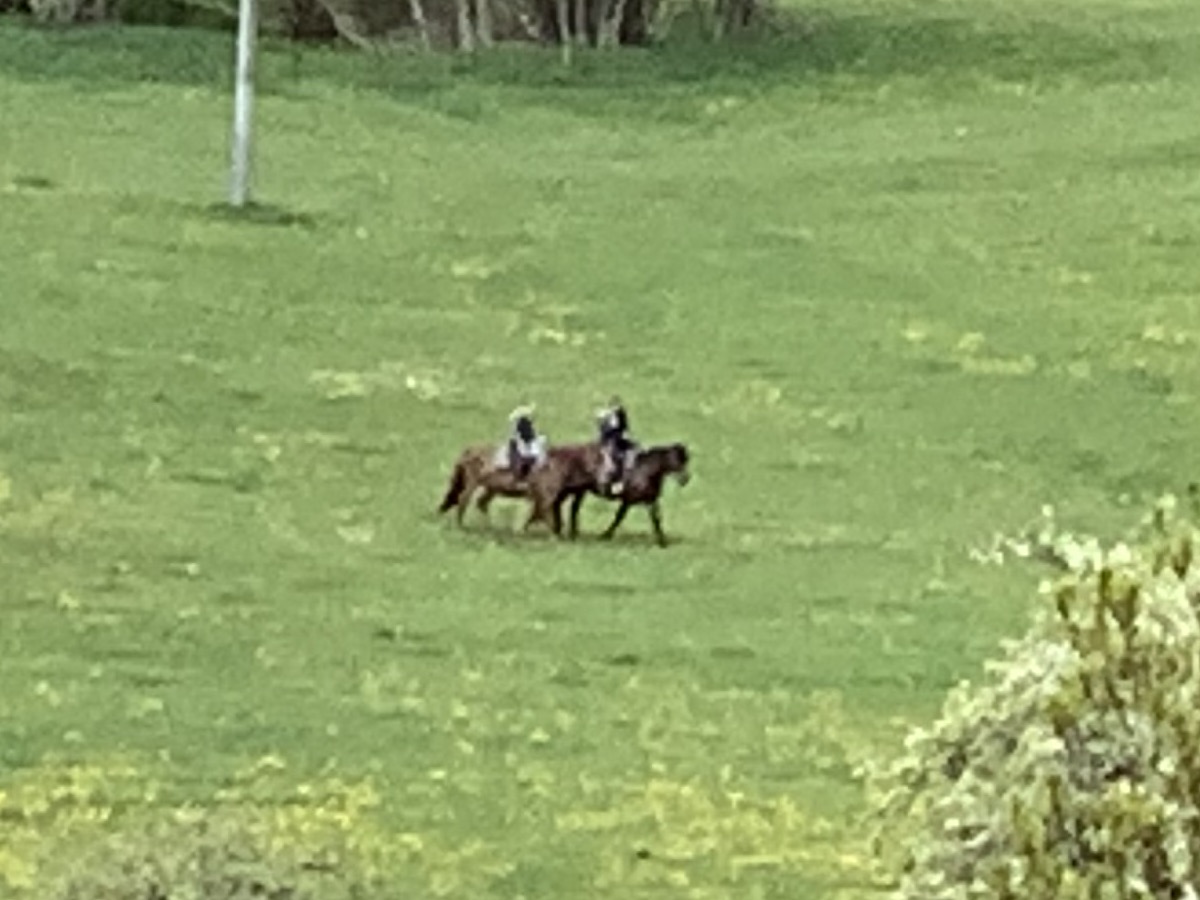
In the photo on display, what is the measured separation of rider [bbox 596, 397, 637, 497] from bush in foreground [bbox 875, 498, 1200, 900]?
5.29 metres

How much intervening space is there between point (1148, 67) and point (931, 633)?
11.4m

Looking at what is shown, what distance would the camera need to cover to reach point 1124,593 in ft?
21.8

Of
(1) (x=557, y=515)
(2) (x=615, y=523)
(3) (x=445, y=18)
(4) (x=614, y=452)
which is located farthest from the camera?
(3) (x=445, y=18)

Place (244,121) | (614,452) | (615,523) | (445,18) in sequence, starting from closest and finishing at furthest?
(614,452) < (615,523) < (244,121) < (445,18)

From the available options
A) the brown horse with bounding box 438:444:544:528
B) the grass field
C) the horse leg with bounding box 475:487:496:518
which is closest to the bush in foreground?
the grass field

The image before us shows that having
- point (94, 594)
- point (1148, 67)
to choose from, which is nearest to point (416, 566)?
point (94, 594)

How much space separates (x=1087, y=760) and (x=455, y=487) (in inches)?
247

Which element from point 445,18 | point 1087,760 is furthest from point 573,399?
point 1087,760

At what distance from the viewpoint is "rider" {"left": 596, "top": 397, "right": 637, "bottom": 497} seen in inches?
480

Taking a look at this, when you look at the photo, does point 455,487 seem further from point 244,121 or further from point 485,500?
point 244,121

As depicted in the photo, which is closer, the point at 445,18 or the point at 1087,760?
the point at 1087,760

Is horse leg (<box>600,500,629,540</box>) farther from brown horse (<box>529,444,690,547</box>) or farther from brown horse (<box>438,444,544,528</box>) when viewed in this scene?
brown horse (<box>438,444,544,528</box>)

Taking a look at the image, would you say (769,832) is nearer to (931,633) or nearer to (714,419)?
(931,633)

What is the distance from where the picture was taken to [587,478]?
12297mm
